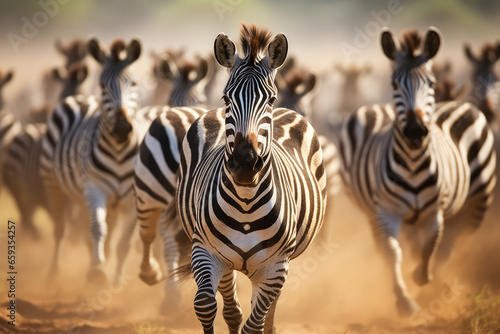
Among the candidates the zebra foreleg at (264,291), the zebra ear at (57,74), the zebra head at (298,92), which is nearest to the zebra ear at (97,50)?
the zebra head at (298,92)

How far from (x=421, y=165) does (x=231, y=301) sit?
306 cm

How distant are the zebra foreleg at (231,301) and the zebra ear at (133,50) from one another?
4.29 meters

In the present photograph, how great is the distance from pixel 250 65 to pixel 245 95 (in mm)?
291

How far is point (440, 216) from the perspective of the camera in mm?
7262

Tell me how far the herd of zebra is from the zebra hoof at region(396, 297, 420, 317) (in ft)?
0.07

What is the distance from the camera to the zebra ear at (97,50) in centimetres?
881

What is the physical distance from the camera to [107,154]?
8219 millimetres

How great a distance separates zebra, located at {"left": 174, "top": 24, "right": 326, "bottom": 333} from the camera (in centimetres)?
416

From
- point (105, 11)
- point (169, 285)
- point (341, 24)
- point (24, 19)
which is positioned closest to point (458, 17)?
point (341, 24)

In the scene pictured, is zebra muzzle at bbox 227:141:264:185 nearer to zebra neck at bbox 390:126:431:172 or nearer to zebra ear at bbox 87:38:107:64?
zebra neck at bbox 390:126:431:172

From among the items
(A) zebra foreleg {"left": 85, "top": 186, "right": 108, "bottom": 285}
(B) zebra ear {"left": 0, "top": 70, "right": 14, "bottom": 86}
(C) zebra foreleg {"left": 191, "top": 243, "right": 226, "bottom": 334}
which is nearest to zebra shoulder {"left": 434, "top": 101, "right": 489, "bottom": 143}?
(A) zebra foreleg {"left": 85, "top": 186, "right": 108, "bottom": 285}

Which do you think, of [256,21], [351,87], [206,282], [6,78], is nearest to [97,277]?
[206,282]

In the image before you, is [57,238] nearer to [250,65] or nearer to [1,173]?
[1,173]

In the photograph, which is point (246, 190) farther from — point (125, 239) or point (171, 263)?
point (125, 239)
